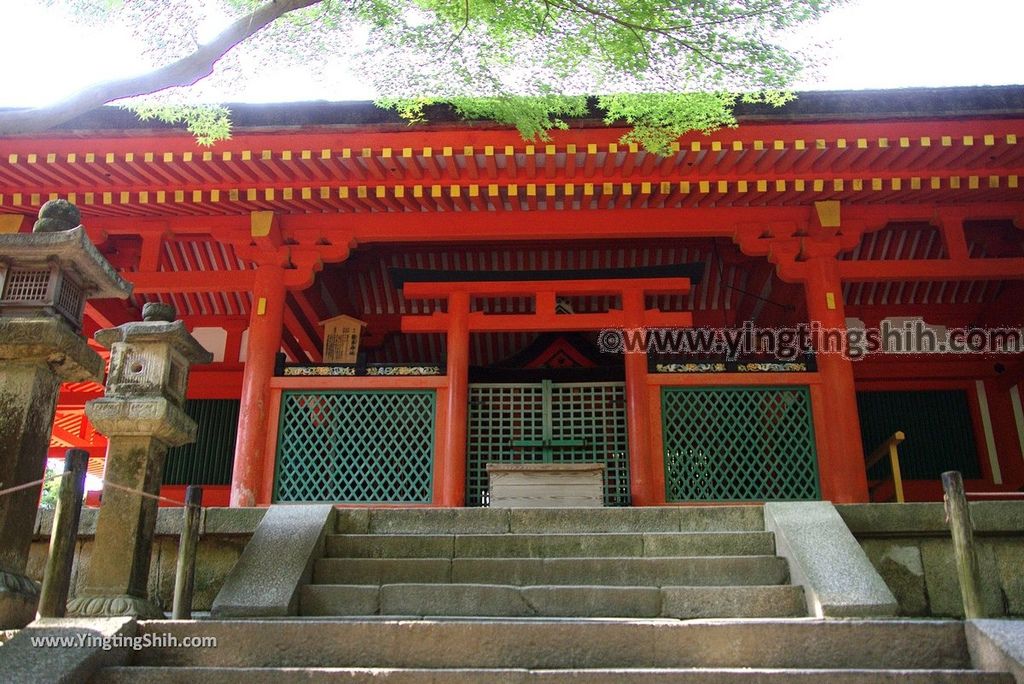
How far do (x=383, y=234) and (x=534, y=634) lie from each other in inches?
231

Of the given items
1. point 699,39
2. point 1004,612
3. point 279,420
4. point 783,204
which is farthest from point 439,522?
point 783,204

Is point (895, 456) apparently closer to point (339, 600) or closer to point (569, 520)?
point (569, 520)

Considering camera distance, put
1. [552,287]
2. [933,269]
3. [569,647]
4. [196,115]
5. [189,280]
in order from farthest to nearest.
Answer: [552,287], [189,280], [933,269], [196,115], [569,647]

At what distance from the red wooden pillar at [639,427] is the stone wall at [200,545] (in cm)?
386

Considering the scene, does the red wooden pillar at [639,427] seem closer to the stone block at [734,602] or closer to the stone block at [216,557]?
the stone block at [734,602]

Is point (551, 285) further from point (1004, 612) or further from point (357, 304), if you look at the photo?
point (1004, 612)

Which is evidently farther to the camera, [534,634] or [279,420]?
[279,420]

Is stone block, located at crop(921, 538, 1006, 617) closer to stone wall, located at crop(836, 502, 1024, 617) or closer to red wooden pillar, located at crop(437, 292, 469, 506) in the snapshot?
stone wall, located at crop(836, 502, 1024, 617)

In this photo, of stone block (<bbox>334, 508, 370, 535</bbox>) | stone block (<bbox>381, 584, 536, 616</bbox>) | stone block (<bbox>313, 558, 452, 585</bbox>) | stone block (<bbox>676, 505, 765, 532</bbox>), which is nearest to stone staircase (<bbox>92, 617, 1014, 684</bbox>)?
stone block (<bbox>381, 584, 536, 616</bbox>)

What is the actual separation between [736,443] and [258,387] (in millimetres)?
5003

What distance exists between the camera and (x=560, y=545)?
5.85 metres

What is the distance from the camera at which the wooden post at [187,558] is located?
4869mm

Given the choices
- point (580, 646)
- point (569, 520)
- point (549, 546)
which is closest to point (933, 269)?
point (569, 520)

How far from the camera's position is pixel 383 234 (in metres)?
9.27
